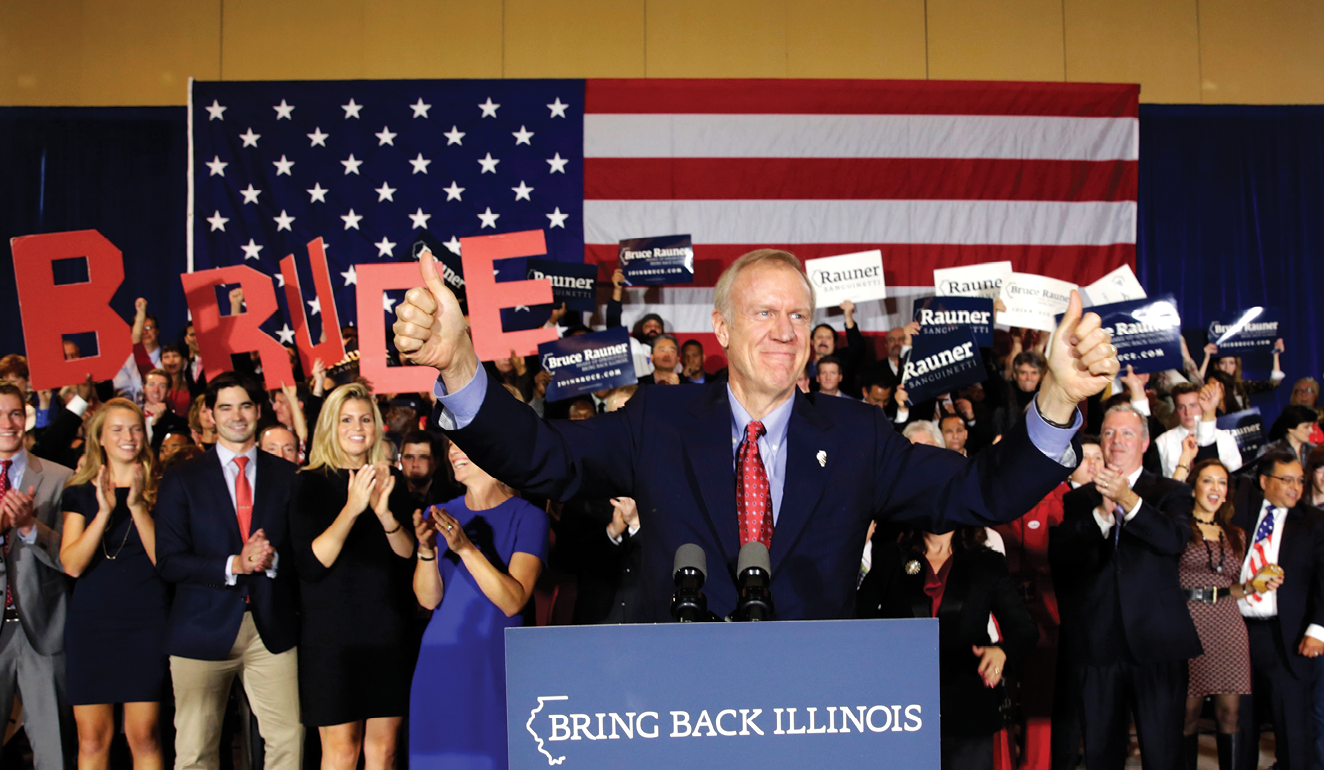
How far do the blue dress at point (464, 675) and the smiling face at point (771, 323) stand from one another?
5.69 feet

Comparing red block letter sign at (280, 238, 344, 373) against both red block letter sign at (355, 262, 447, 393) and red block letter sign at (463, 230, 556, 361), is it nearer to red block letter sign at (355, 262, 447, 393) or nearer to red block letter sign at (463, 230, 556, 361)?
red block letter sign at (355, 262, 447, 393)

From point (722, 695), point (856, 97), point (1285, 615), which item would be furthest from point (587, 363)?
point (722, 695)

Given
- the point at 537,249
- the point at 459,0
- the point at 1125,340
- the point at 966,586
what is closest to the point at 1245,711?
the point at 966,586

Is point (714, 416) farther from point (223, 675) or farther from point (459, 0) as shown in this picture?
point (459, 0)

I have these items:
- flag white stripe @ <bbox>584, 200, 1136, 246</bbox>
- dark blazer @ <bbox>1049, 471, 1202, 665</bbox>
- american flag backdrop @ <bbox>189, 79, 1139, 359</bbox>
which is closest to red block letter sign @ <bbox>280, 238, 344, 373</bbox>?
american flag backdrop @ <bbox>189, 79, 1139, 359</bbox>

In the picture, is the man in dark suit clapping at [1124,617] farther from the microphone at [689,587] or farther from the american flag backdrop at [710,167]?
the american flag backdrop at [710,167]

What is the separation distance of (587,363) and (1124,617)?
306 centimetres

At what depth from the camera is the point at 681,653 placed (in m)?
1.17

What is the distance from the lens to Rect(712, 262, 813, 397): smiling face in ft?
5.54

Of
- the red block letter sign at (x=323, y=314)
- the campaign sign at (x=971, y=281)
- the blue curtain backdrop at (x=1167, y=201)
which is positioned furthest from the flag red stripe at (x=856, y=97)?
the red block letter sign at (x=323, y=314)

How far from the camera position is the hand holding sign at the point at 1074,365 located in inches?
57.8

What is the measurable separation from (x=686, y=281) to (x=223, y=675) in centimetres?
489

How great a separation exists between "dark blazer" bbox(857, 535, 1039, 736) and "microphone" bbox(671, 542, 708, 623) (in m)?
2.20

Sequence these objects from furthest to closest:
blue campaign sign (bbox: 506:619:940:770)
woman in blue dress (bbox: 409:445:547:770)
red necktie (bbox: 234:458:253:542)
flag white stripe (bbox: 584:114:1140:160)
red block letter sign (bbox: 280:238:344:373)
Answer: flag white stripe (bbox: 584:114:1140:160) < red block letter sign (bbox: 280:238:344:373) < red necktie (bbox: 234:458:253:542) < woman in blue dress (bbox: 409:445:547:770) < blue campaign sign (bbox: 506:619:940:770)
